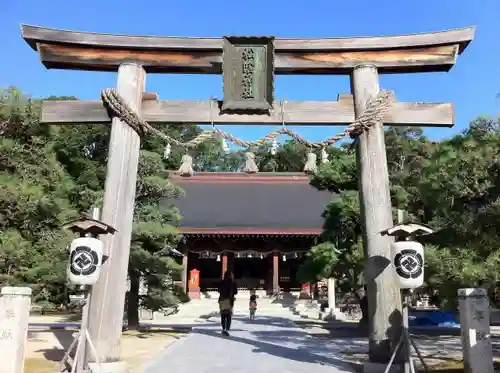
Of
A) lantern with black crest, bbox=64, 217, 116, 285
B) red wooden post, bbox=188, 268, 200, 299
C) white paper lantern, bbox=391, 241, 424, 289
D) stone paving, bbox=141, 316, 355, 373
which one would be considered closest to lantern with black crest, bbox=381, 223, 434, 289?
white paper lantern, bbox=391, 241, 424, 289

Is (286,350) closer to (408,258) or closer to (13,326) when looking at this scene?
(408,258)

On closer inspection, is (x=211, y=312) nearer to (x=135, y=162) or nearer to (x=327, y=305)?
(x=327, y=305)

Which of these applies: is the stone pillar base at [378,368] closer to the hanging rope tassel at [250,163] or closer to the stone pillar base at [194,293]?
the hanging rope tassel at [250,163]

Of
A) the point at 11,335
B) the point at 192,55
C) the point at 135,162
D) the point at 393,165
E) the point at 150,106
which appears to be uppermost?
the point at 393,165

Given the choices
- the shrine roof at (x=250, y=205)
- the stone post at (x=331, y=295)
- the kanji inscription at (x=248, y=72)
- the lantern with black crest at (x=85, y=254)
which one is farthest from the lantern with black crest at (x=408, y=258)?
the shrine roof at (x=250, y=205)

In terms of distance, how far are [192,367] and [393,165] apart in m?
22.4

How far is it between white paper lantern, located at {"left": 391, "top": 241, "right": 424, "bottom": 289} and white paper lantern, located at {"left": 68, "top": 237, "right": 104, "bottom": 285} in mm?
4035

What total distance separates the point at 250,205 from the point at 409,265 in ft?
77.8

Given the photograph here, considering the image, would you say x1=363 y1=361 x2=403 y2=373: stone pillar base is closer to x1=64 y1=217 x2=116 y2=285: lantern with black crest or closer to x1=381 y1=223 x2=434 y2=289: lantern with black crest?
x1=381 y1=223 x2=434 y2=289: lantern with black crest

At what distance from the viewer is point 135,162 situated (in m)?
7.52

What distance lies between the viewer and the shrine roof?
26.2 m

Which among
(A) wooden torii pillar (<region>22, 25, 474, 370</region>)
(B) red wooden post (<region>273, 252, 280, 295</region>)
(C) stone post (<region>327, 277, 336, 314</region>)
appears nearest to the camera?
(A) wooden torii pillar (<region>22, 25, 474, 370</region>)

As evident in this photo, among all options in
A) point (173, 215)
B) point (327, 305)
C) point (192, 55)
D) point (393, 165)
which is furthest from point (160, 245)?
point (393, 165)

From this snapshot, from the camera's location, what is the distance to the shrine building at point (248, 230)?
26172 mm
